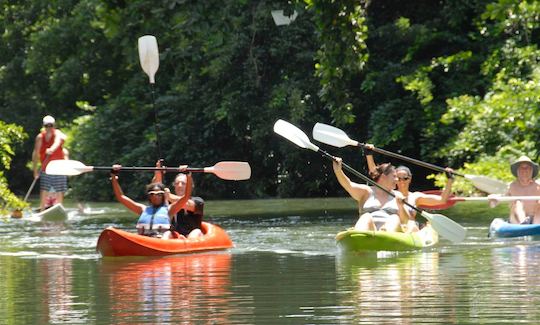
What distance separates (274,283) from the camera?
39.1 ft

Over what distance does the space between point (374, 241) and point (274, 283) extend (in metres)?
2.70

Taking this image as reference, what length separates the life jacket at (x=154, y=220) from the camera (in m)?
15.6

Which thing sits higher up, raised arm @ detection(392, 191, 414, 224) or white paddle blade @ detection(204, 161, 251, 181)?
white paddle blade @ detection(204, 161, 251, 181)

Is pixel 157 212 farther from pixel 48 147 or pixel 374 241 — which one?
pixel 48 147

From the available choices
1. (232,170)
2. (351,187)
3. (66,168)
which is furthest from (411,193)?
(66,168)

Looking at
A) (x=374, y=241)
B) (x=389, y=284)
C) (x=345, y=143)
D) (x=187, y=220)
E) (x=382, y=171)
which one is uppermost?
(x=345, y=143)

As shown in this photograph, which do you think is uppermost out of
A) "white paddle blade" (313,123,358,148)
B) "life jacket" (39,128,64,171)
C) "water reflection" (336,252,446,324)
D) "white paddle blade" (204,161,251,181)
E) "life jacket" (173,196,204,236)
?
"life jacket" (39,128,64,171)

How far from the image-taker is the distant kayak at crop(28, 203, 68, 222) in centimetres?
2103

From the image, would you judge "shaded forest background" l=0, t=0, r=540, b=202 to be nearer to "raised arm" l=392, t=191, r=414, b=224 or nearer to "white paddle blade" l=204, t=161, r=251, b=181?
"white paddle blade" l=204, t=161, r=251, b=181

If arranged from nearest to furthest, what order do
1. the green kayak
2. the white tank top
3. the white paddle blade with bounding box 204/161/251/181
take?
the green kayak < the white tank top < the white paddle blade with bounding box 204/161/251/181

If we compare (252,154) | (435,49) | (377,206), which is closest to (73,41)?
(252,154)

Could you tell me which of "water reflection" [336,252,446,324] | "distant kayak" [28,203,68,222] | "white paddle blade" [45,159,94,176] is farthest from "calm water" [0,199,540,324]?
"distant kayak" [28,203,68,222]

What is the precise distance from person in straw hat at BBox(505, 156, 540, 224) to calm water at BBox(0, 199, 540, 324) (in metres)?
0.48

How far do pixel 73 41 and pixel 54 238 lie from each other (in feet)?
60.2
